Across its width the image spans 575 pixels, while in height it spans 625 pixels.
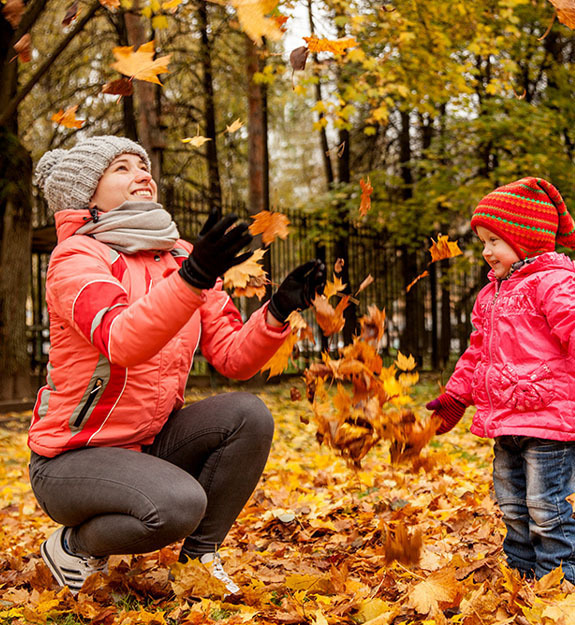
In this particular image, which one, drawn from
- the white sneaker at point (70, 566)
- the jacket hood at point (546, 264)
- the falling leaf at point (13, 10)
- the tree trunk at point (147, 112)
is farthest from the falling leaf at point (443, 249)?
the tree trunk at point (147, 112)

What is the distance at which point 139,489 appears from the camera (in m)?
2.08

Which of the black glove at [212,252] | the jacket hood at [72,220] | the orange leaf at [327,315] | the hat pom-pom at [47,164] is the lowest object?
the orange leaf at [327,315]

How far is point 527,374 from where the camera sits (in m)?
2.21

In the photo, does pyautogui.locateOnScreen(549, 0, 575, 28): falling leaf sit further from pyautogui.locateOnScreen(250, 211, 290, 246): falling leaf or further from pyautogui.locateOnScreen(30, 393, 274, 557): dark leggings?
pyautogui.locateOnScreen(30, 393, 274, 557): dark leggings

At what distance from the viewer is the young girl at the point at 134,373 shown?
1.98 m

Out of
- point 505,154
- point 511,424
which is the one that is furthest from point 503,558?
point 505,154

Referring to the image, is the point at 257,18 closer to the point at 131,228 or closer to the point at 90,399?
the point at 131,228

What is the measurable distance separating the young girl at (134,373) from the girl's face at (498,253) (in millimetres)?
612

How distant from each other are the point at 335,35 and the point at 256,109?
1604 millimetres

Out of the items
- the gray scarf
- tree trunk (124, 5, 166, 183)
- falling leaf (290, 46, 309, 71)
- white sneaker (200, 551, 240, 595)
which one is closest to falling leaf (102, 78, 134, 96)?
the gray scarf

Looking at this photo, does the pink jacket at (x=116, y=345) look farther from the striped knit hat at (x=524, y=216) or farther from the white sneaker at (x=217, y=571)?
the striped knit hat at (x=524, y=216)

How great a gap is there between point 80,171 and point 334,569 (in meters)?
1.56

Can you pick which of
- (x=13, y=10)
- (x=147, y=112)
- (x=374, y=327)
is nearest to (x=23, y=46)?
(x=13, y=10)

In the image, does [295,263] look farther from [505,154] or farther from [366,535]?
[366,535]
